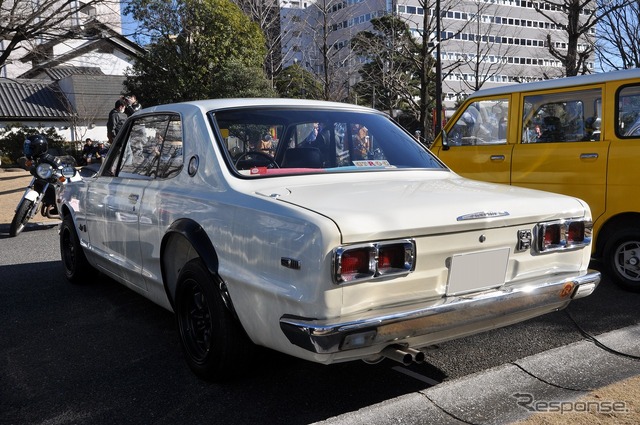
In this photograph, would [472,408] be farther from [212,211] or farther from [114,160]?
[114,160]

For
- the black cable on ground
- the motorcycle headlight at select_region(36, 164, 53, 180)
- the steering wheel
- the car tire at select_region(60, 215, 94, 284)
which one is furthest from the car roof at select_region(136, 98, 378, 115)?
the motorcycle headlight at select_region(36, 164, 53, 180)

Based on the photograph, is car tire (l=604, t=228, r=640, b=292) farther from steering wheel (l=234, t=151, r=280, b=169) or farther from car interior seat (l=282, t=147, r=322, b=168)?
steering wheel (l=234, t=151, r=280, b=169)

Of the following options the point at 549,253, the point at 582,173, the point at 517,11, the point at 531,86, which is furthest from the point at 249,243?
the point at 517,11

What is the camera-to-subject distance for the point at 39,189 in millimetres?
9164

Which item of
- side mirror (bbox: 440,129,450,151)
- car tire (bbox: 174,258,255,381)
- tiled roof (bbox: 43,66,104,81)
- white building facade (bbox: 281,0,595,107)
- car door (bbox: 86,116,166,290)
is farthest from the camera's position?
tiled roof (bbox: 43,66,104,81)

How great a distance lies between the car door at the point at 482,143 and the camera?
235 inches

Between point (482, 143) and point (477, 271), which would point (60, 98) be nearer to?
point (482, 143)

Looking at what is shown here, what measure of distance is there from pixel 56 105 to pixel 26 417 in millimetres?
33583

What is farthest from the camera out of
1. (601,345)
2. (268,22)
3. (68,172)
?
(268,22)

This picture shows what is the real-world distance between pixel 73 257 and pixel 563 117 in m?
4.96

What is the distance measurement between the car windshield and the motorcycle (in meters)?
5.88

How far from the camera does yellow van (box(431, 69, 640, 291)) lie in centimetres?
502

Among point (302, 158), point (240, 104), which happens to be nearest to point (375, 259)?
point (302, 158)

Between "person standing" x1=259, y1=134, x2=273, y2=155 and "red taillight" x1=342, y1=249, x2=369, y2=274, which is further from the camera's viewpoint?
"person standing" x1=259, y1=134, x2=273, y2=155
